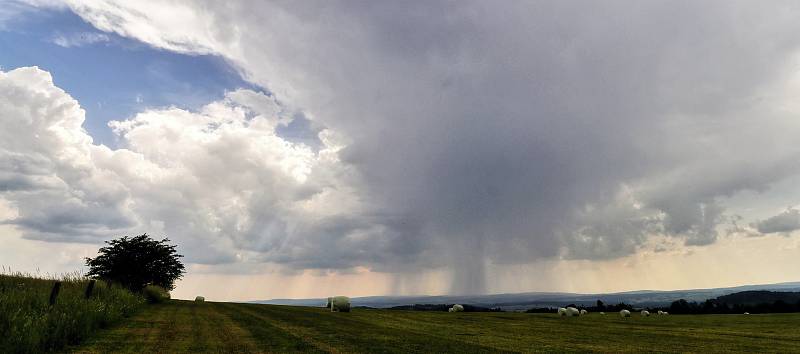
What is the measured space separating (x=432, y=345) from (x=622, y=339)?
1275 centimetres

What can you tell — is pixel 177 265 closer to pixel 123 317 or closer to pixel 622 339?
pixel 123 317

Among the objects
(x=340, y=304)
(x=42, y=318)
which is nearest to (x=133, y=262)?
(x=340, y=304)

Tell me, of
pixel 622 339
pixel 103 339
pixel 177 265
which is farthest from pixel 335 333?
pixel 177 265

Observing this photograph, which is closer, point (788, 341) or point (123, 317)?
point (788, 341)

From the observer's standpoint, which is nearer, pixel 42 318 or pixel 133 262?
pixel 42 318

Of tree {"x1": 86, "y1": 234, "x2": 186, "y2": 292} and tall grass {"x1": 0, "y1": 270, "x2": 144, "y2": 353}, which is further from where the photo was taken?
tree {"x1": 86, "y1": 234, "x2": 186, "y2": 292}

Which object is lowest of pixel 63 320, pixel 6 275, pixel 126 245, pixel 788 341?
pixel 788 341

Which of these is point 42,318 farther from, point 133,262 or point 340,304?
point 133,262

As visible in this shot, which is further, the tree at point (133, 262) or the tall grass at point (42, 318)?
the tree at point (133, 262)

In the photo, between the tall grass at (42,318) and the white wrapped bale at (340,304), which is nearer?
the tall grass at (42,318)

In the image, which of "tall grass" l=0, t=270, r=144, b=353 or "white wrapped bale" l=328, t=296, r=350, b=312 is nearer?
"tall grass" l=0, t=270, r=144, b=353

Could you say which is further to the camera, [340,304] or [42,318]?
[340,304]

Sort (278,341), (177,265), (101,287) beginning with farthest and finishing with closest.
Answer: (177,265) → (101,287) → (278,341)

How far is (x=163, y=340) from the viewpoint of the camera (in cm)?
2322
